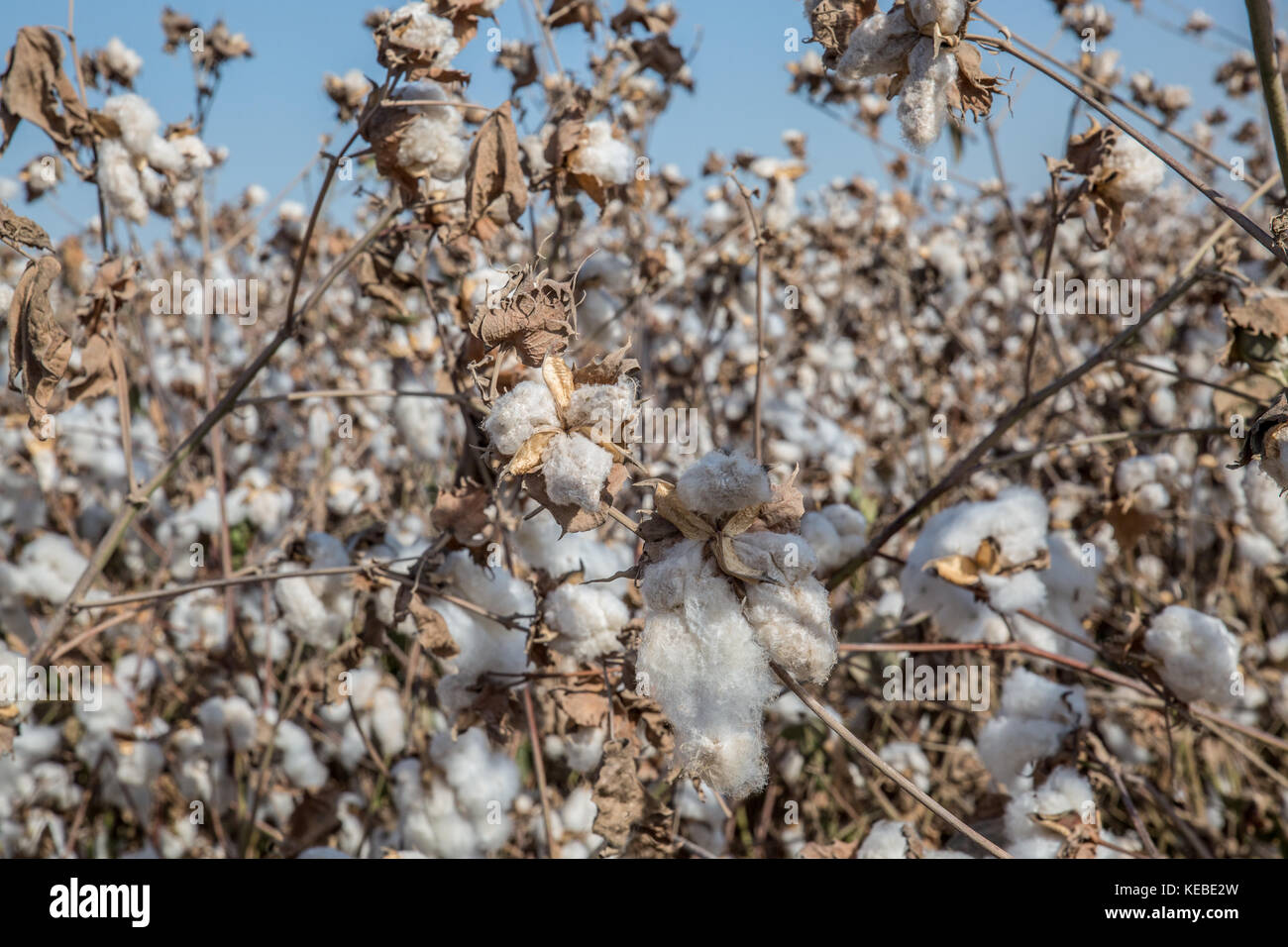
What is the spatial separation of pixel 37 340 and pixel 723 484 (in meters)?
0.96

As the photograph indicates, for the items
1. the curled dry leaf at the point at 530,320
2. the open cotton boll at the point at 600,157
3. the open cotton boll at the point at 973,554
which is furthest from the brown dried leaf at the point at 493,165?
the open cotton boll at the point at 973,554

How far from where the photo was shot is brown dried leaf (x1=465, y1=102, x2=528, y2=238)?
128 cm

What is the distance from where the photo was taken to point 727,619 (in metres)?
0.86

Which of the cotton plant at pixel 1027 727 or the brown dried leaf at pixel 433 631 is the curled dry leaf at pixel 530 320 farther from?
the cotton plant at pixel 1027 727

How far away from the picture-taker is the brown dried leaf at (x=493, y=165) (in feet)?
4.20

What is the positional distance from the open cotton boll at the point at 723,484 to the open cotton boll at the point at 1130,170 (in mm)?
969

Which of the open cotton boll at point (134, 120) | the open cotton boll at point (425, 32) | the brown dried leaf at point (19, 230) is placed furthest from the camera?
the open cotton boll at point (134, 120)

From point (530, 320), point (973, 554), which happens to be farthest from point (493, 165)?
point (973, 554)

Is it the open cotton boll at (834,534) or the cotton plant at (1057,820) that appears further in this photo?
the open cotton boll at (834,534)

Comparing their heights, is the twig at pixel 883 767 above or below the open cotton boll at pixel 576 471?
below

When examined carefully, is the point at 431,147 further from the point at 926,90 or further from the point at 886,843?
the point at 886,843

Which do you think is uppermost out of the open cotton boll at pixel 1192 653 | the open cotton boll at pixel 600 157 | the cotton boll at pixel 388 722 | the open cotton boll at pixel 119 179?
the open cotton boll at pixel 119 179

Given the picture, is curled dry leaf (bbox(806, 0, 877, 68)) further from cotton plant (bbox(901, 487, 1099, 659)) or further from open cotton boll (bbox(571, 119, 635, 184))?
cotton plant (bbox(901, 487, 1099, 659))
